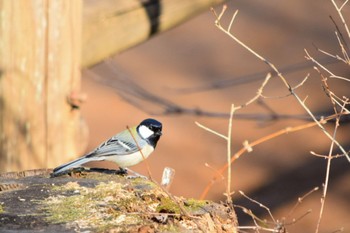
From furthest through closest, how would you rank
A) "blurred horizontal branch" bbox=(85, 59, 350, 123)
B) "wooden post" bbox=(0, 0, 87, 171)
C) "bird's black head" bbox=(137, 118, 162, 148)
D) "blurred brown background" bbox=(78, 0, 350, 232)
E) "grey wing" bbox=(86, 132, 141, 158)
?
1. "blurred brown background" bbox=(78, 0, 350, 232)
2. "blurred horizontal branch" bbox=(85, 59, 350, 123)
3. "wooden post" bbox=(0, 0, 87, 171)
4. "bird's black head" bbox=(137, 118, 162, 148)
5. "grey wing" bbox=(86, 132, 141, 158)

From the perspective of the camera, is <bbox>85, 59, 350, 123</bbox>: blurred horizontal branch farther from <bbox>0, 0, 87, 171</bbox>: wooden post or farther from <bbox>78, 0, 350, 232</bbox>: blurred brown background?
<bbox>0, 0, 87, 171</bbox>: wooden post

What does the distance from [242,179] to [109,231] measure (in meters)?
8.16

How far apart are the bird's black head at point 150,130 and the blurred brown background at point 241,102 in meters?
2.58


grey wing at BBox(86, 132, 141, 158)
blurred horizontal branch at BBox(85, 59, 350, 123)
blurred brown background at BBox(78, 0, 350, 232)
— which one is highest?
grey wing at BBox(86, 132, 141, 158)

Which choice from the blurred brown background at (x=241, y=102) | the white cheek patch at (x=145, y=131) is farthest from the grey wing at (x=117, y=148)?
the blurred brown background at (x=241, y=102)

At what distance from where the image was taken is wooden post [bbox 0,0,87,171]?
524cm

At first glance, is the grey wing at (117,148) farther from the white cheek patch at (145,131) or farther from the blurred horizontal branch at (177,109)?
the blurred horizontal branch at (177,109)

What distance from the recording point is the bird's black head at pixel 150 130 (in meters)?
5.06

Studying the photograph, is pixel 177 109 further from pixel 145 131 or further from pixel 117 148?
pixel 117 148

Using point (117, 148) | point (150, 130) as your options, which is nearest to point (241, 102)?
point (150, 130)

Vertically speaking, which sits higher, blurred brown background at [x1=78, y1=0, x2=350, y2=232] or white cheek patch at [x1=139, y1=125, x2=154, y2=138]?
white cheek patch at [x1=139, y1=125, x2=154, y2=138]

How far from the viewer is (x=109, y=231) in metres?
3.22

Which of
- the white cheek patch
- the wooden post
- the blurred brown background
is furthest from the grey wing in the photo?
the blurred brown background

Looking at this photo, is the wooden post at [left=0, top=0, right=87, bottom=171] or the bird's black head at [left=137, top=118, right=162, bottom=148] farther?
the wooden post at [left=0, top=0, right=87, bottom=171]
